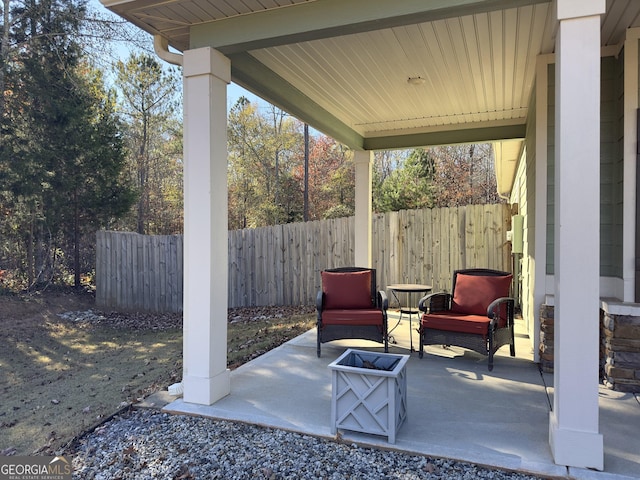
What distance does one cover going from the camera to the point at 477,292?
4.52 m

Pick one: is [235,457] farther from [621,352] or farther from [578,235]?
[621,352]

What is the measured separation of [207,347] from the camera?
10.3ft

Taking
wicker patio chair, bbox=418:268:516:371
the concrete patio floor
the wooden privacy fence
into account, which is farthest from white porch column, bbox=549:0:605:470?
the wooden privacy fence

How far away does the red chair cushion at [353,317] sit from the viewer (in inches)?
169

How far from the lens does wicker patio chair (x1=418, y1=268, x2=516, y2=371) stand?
392 cm

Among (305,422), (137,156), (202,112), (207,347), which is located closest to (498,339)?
(305,422)

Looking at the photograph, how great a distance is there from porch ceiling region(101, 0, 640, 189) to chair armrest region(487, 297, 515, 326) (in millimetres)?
2216

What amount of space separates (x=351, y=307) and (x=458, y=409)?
1.86m

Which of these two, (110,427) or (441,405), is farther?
(441,405)

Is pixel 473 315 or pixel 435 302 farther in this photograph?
pixel 435 302

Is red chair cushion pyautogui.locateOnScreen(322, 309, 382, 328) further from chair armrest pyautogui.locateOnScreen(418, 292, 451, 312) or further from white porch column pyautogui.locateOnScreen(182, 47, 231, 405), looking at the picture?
white porch column pyautogui.locateOnScreen(182, 47, 231, 405)

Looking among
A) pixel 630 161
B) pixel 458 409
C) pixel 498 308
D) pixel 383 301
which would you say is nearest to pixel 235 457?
pixel 458 409

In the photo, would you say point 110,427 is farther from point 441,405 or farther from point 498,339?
point 498,339

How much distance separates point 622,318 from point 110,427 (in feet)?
12.2
